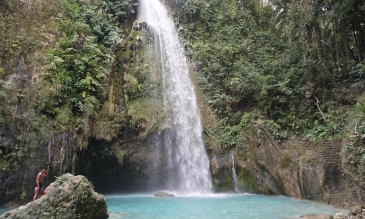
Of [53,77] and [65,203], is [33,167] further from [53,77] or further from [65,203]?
[65,203]

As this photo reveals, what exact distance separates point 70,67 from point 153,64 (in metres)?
4.87

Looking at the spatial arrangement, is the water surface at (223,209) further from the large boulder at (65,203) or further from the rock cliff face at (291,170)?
the large boulder at (65,203)

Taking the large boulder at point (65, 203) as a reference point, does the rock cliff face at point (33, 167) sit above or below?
above

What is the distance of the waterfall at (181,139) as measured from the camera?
45.8 ft

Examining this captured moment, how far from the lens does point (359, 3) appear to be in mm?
13305

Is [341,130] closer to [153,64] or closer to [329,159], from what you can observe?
[329,159]

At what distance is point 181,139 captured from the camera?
1452 cm

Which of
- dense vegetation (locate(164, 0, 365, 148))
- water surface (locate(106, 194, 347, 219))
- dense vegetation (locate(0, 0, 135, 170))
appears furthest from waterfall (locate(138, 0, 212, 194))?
water surface (locate(106, 194, 347, 219))

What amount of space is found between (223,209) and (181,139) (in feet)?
19.0

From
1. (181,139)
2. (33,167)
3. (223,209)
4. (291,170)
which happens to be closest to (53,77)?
(33,167)

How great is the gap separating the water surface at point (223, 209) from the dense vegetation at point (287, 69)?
359 centimetres

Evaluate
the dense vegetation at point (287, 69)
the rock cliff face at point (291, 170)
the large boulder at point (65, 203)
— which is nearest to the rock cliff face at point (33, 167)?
the large boulder at point (65, 203)

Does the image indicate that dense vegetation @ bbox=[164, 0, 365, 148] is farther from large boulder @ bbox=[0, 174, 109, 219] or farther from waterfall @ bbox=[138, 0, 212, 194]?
large boulder @ bbox=[0, 174, 109, 219]

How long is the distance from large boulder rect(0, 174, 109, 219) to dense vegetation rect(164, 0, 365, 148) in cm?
820
